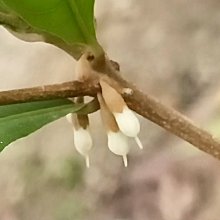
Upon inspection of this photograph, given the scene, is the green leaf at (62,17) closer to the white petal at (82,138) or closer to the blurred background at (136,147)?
the white petal at (82,138)

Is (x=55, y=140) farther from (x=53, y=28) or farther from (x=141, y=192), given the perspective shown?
(x=53, y=28)

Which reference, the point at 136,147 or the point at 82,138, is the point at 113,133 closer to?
the point at 82,138

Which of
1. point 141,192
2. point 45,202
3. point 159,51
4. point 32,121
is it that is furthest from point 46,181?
point 32,121

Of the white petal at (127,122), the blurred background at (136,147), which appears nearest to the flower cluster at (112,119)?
the white petal at (127,122)

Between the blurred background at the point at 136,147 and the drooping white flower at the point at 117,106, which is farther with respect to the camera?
the blurred background at the point at 136,147

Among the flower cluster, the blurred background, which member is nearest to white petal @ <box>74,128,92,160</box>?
the flower cluster

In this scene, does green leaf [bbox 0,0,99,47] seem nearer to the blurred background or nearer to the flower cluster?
the flower cluster

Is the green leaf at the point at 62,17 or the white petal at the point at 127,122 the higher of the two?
the green leaf at the point at 62,17

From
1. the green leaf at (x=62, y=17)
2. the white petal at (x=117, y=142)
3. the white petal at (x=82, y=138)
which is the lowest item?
the white petal at (x=82, y=138)
